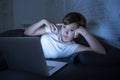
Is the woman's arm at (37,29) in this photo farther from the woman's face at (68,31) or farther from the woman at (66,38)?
the woman's face at (68,31)

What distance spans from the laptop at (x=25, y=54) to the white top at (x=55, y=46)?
0.60 metres

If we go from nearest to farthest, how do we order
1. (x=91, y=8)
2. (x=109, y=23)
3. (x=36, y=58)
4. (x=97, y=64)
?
1. (x=36, y=58)
2. (x=97, y=64)
3. (x=109, y=23)
4. (x=91, y=8)

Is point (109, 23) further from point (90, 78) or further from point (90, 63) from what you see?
point (90, 78)

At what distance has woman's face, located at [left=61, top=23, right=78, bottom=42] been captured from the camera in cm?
164

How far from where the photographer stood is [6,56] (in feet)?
3.32

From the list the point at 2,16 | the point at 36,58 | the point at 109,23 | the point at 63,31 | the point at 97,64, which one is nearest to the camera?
the point at 36,58

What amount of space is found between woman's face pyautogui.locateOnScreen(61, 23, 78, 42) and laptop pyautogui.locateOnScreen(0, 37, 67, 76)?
0.69 meters

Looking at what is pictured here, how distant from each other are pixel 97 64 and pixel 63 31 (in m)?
0.50

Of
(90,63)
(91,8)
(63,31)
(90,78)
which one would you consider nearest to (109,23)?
(91,8)

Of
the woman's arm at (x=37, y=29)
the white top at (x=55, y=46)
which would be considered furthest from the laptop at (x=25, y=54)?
the woman's arm at (x=37, y=29)

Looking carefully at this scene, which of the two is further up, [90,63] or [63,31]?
[63,31]

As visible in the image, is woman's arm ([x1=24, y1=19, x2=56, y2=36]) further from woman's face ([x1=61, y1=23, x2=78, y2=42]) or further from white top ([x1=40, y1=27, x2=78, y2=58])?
woman's face ([x1=61, y1=23, x2=78, y2=42])


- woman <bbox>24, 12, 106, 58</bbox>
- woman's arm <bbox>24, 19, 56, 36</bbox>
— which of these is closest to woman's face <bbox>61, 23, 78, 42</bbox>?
woman <bbox>24, 12, 106, 58</bbox>

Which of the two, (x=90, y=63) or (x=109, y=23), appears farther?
(x=109, y=23)
